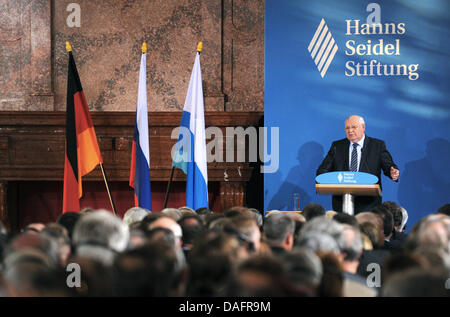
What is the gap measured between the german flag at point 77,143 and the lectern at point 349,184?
238 centimetres

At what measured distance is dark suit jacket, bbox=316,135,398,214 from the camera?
5430 mm

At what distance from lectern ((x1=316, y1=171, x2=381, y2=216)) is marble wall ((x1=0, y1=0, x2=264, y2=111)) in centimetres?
264

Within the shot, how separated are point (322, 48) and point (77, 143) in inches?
113

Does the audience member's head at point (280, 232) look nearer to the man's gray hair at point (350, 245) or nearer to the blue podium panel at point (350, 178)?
the man's gray hair at point (350, 245)

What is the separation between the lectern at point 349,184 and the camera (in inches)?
188

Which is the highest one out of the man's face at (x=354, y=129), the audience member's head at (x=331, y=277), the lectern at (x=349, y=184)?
the man's face at (x=354, y=129)

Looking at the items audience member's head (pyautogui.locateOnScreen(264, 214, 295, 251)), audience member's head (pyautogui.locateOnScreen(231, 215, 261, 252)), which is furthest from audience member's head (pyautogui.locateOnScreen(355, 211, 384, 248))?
audience member's head (pyautogui.locateOnScreen(231, 215, 261, 252))

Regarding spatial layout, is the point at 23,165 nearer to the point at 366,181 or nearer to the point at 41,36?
the point at 41,36

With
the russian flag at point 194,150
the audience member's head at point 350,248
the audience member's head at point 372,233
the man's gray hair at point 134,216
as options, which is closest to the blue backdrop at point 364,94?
the russian flag at point 194,150

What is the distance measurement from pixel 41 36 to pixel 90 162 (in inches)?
97.5

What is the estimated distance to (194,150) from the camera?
6027mm

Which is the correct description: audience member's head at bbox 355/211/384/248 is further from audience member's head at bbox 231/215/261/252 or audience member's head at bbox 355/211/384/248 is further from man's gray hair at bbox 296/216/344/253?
audience member's head at bbox 231/215/261/252

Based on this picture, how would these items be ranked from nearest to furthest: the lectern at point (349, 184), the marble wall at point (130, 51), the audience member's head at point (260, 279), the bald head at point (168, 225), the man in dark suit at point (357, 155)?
the audience member's head at point (260, 279)
the bald head at point (168, 225)
the lectern at point (349, 184)
the man in dark suit at point (357, 155)
the marble wall at point (130, 51)
